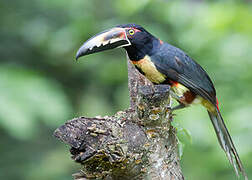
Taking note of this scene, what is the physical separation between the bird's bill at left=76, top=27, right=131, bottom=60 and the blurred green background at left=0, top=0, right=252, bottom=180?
1.20m

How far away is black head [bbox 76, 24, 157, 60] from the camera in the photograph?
9.37ft

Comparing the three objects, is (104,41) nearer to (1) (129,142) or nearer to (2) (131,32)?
(2) (131,32)

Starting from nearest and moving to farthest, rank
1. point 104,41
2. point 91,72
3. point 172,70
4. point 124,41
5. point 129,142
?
point 129,142, point 104,41, point 124,41, point 172,70, point 91,72

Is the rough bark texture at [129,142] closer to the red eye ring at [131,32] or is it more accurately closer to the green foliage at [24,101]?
the red eye ring at [131,32]

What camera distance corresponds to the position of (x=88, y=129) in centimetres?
236

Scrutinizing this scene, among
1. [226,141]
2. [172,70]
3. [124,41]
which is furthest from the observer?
[226,141]

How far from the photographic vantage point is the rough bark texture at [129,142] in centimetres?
232

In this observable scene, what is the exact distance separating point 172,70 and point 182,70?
0.08 meters

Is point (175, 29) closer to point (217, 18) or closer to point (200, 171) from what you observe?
point (217, 18)

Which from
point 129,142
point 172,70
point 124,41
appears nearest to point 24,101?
point 124,41

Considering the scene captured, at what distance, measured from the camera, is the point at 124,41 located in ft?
10.1

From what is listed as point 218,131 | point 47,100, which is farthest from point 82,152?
point 47,100

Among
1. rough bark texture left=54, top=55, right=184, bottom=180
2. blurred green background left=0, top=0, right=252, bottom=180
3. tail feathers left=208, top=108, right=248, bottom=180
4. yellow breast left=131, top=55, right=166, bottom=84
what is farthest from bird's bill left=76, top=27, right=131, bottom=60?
blurred green background left=0, top=0, right=252, bottom=180

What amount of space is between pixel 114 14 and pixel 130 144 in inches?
141
